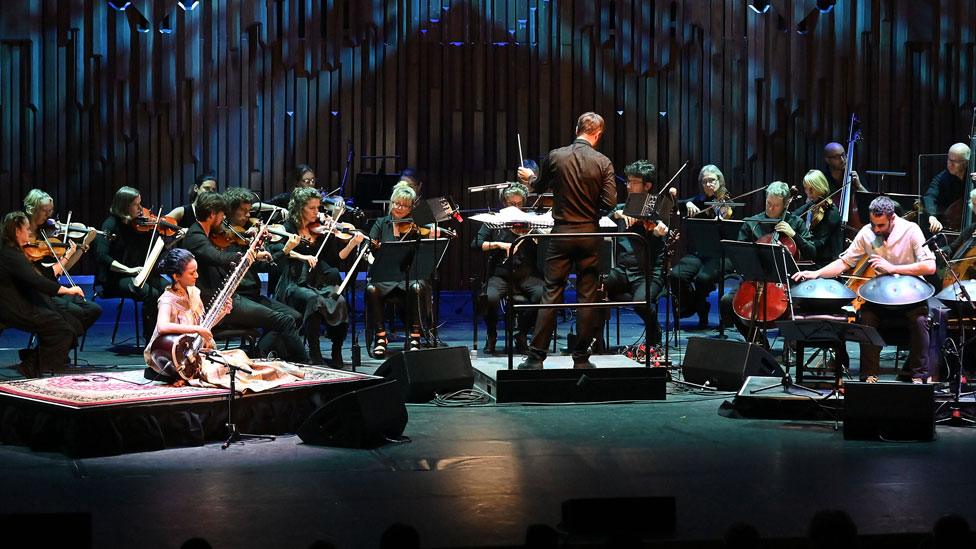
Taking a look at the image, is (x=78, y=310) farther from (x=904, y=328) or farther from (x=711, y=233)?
(x=904, y=328)

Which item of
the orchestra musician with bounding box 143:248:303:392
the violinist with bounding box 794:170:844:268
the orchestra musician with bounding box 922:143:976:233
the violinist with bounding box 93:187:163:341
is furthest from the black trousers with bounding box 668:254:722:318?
the orchestra musician with bounding box 143:248:303:392

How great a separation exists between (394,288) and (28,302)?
2.42 m

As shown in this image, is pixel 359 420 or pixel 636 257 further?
pixel 636 257

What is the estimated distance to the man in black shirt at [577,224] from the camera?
22.9 ft

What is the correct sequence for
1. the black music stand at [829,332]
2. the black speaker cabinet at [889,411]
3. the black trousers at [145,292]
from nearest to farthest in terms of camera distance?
the black speaker cabinet at [889,411] → the black music stand at [829,332] → the black trousers at [145,292]

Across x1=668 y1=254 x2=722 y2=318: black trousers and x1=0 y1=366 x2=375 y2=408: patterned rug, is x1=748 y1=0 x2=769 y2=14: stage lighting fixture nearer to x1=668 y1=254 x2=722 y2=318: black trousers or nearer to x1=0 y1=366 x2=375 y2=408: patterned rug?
x1=668 y1=254 x2=722 y2=318: black trousers

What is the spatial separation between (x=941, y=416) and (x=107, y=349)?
5.87 m

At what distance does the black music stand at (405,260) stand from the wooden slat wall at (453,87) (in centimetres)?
415

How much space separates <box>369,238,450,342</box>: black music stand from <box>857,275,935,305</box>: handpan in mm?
2698

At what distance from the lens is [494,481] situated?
5.09 meters

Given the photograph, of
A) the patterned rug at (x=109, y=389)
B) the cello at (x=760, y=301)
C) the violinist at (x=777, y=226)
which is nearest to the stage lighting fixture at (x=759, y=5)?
the violinist at (x=777, y=226)

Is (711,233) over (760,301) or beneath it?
over

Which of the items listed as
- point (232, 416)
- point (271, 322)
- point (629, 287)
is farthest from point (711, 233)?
point (232, 416)

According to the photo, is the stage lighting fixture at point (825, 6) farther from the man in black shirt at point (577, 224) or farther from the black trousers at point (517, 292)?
the man in black shirt at point (577, 224)
